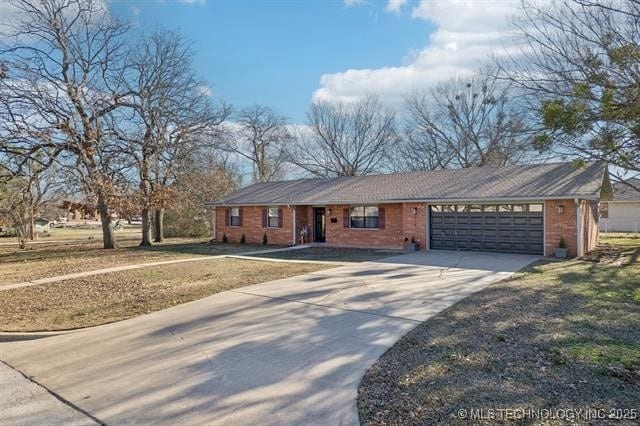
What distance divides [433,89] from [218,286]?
29212 millimetres

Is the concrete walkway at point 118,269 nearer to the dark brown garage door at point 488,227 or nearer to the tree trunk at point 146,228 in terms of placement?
the dark brown garage door at point 488,227

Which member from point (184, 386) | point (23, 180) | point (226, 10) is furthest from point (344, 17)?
point (23, 180)

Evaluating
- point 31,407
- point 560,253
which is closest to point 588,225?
point 560,253

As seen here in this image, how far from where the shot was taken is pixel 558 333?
5.44 m

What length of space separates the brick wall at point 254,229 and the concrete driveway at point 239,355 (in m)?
11.9

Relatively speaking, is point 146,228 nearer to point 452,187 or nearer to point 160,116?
point 160,116

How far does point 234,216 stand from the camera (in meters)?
23.3

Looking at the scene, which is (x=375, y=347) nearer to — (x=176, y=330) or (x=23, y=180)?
(x=176, y=330)

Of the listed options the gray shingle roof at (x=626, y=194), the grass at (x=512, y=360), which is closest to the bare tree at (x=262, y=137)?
the gray shingle roof at (x=626, y=194)

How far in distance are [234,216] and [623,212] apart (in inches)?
1142

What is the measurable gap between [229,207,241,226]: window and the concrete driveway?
14.6 meters

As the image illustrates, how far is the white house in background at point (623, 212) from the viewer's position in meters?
29.2

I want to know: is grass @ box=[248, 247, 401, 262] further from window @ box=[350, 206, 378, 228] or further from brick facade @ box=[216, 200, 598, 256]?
window @ box=[350, 206, 378, 228]

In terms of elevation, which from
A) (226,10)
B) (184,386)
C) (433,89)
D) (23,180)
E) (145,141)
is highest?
(433,89)
